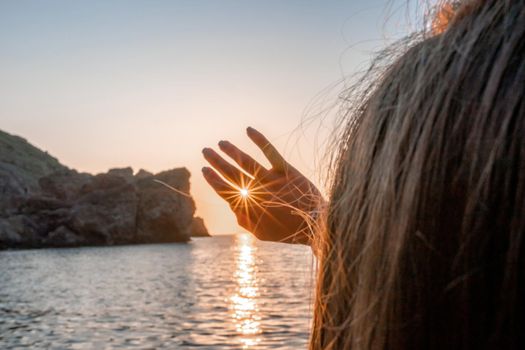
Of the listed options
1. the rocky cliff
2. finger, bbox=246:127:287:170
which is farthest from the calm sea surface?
the rocky cliff

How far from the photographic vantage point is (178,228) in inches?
4055

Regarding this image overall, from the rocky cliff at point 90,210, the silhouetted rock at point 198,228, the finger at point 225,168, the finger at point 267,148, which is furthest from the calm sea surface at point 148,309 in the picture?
the silhouetted rock at point 198,228

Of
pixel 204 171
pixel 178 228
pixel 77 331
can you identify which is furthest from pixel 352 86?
pixel 178 228

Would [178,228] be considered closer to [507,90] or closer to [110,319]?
[110,319]

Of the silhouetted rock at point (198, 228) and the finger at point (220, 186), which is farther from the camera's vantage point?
the silhouetted rock at point (198, 228)

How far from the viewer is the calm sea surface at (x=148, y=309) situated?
21.8 m

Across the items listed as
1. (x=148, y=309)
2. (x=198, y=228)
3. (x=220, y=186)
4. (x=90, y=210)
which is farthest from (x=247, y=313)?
(x=198, y=228)

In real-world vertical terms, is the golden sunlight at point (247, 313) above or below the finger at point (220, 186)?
below

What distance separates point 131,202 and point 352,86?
92481 mm

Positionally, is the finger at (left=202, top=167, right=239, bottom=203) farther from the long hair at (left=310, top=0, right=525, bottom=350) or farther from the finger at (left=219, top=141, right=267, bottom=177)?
the long hair at (left=310, top=0, right=525, bottom=350)

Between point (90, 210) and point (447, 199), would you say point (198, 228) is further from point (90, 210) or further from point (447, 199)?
point (447, 199)

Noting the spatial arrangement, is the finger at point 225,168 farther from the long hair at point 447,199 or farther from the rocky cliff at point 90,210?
the rocky cliff at point 90,210

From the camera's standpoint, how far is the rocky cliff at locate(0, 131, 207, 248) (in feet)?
266

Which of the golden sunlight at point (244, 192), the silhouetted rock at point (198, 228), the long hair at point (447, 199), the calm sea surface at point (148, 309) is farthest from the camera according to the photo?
the silhouetted rock at point (198, 228)
